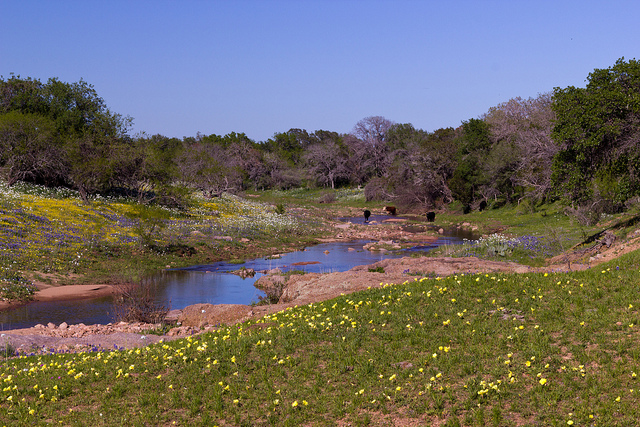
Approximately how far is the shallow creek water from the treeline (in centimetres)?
1443

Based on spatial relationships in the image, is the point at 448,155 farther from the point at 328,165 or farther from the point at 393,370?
the point at 393,370

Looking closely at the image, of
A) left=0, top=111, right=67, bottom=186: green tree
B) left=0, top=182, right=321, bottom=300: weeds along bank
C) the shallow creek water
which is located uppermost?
left=0, top=111, right=67, bottom=186: green tree

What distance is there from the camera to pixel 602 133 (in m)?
27.1

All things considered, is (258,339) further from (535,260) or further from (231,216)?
(231,216)

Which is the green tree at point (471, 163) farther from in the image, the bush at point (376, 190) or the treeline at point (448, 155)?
the bush at point (376, 190)

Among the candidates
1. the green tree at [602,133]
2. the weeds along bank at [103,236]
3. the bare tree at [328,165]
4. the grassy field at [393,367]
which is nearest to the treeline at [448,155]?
the green tree at [602,133]

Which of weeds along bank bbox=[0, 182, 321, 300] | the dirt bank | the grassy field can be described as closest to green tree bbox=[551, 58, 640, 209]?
the dirt bank

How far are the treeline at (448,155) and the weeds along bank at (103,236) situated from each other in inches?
161

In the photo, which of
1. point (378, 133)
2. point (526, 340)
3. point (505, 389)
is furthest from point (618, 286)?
point (378, 133)

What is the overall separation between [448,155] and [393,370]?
216 ft

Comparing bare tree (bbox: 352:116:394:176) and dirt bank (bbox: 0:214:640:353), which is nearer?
dirt bank (bbox: 0:214:640:353)

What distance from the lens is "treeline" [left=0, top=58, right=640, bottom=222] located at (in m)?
27.8

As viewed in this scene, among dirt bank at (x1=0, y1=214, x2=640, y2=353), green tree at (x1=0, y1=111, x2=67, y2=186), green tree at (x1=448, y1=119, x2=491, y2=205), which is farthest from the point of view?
green tree at (x1=448, y1=119, x2=491, y2=205)

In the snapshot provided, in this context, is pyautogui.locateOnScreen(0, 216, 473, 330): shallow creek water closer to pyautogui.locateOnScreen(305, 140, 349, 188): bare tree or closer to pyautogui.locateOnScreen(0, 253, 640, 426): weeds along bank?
pyautogui.locateOnScreen(0, 253, 640, 426): weeds along bank
